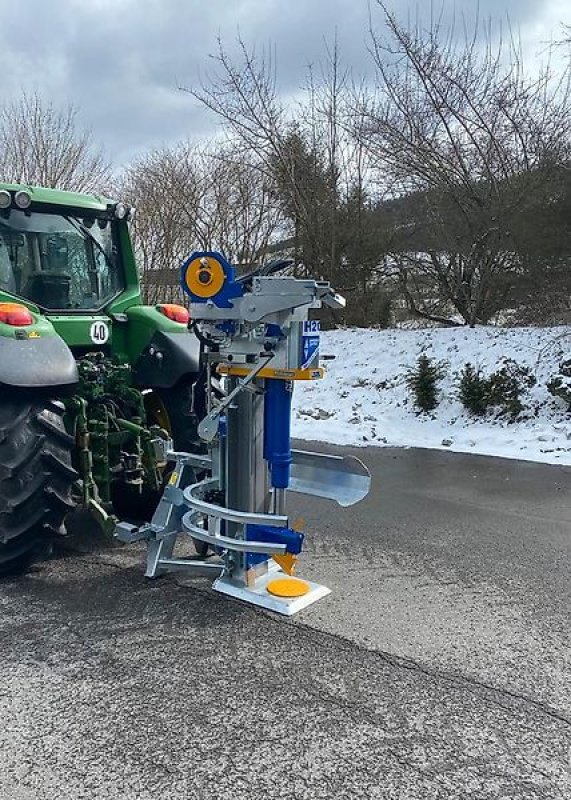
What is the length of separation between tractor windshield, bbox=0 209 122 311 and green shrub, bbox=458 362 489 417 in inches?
195

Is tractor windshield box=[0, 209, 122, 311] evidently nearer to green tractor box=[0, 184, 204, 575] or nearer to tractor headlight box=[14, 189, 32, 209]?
green tractor box=[0, 184, 204, 575]

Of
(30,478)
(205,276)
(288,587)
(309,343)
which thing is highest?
(205,276)

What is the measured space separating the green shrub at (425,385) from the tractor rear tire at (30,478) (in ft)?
19.4

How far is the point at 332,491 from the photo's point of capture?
387 cm

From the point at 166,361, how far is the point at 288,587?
188 cm

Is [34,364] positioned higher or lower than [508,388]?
higher

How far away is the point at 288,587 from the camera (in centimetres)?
374

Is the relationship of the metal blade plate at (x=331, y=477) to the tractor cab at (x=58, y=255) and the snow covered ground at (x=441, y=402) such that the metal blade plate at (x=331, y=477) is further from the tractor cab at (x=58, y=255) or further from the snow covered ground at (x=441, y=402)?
the snow covered ground at (x=441, y=402)

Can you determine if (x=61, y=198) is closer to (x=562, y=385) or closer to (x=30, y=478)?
(x=30, y=478)

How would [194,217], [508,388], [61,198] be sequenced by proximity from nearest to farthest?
[61,198] → [508,388] → [194,217]

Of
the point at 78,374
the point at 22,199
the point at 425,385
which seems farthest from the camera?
the point at 425,385

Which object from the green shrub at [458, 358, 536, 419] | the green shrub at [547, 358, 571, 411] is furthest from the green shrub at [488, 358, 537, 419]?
the green shrub at [547, 358, 571, 411]

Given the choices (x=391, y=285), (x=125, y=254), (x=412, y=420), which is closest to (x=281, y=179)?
(x=391, y=285)

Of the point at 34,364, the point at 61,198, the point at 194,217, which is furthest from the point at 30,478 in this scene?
the point at 194,217
